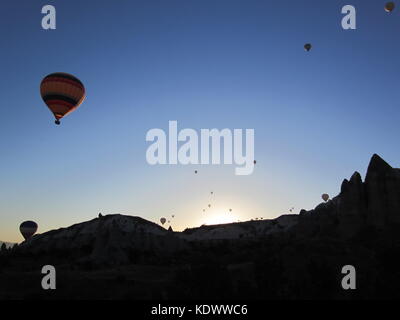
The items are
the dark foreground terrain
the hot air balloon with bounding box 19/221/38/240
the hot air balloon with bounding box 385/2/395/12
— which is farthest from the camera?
the hot air balloon with bounding box 19/221/38/240

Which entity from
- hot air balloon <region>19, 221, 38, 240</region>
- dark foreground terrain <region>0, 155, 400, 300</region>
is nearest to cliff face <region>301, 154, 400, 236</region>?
dark foreground terrain <region>0, 155, 400, 300</region>

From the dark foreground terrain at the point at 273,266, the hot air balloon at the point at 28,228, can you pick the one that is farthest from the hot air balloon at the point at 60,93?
the hot air balloon at the point at 28,228

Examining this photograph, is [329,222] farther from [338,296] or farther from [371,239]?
[338,296]

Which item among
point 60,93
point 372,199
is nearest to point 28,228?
point 60,93

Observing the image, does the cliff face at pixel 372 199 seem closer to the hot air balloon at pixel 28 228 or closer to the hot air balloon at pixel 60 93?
the hot air balloon at pixel 60 93

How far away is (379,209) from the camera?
184 ft

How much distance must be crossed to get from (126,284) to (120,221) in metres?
107

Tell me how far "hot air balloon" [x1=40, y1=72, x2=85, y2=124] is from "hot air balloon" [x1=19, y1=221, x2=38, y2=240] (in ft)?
157

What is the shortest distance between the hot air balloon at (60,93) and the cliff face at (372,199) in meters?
36.2

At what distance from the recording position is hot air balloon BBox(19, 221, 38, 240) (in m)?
87.3

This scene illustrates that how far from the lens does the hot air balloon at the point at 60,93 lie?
151 feet

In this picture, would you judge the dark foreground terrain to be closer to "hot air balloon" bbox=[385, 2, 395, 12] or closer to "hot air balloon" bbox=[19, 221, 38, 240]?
"hot air balloon" bbox=[19, 221, 38, 240]
